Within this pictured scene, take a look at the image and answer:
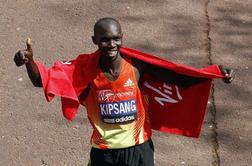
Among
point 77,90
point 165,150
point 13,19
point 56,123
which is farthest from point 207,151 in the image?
point 13,19

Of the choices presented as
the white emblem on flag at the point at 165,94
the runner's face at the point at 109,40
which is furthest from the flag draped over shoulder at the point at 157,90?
the runner's face at the point at 109,40

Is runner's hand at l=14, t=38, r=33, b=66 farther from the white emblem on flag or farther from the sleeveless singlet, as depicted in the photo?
the white emblem on flag

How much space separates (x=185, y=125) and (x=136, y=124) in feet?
1.57

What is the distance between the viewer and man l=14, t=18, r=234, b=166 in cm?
343

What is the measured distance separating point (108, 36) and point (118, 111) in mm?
488

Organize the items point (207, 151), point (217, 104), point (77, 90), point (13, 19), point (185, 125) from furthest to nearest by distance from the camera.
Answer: point (13, 19)
point (217, 104)
point (207, 151)
point (185, 125)
point (77, 90)

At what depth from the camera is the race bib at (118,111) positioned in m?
3.60

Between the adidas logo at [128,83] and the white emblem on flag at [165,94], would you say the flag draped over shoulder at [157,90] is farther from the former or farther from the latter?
the adidas logo at [128,83]

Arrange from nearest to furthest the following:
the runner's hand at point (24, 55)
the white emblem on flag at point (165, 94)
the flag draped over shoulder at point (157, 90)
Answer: the runner's hand at point (24, 55)
the flag draped over shoulder at point (157, 90)
the white emblem on flag at point (165, 94)

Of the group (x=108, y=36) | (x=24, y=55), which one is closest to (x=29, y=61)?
(x=24, y=55)

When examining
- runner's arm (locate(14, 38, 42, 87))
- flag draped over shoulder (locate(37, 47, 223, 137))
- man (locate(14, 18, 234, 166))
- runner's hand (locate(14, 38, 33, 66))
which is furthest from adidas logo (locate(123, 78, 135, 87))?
runner's hand (locate(14, 38, 33, 66))

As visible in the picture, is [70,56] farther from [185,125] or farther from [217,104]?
[185,125]

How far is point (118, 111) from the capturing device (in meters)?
3.60

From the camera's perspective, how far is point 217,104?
210 inches
